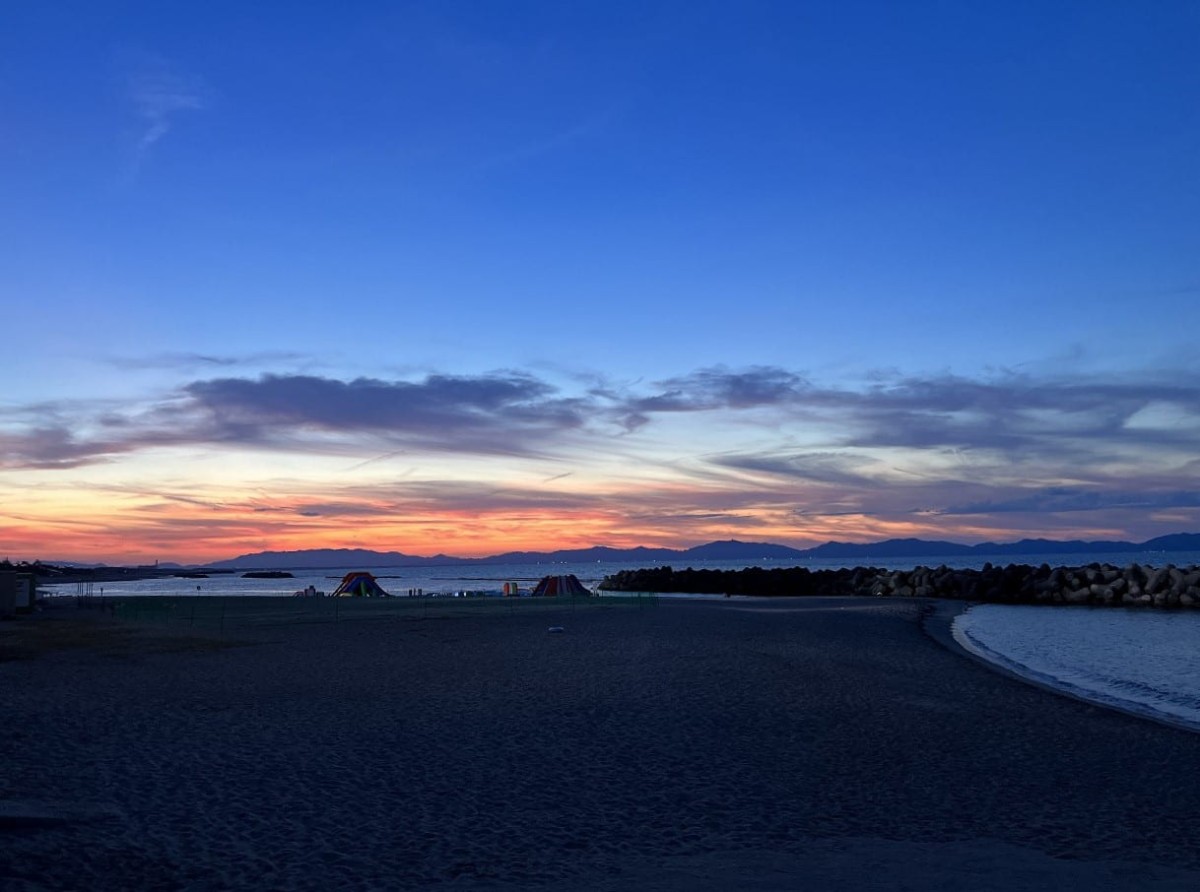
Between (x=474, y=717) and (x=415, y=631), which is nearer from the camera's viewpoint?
(x=474, y=717)

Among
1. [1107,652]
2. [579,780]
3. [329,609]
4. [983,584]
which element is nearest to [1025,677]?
[1107,652]

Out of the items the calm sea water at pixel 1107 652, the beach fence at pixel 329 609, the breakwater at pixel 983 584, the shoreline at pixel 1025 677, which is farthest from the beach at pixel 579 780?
the breakwater at pixel 983 584

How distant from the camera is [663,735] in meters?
12.6

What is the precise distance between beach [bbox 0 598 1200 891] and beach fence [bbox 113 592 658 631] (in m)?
16.2

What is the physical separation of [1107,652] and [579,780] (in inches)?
913

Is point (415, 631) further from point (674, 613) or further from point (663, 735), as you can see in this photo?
point (663, 735)

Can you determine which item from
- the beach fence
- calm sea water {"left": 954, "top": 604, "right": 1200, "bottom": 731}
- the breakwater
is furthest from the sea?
the beach fence

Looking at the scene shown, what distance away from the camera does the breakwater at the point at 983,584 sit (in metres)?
53.3

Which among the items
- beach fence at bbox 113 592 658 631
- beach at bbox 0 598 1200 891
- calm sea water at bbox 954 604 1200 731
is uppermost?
beach fence at bbox 113 592 658 631

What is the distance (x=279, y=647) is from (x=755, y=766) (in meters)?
17.7

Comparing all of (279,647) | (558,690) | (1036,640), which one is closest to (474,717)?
(558,690)

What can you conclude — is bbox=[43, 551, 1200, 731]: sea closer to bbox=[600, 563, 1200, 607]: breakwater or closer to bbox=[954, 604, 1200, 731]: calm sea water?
bbox=[954, 604, 1200, 731]: calm sea water

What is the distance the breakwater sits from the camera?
5328cm

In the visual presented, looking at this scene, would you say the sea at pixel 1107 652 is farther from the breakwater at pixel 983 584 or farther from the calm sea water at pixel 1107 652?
the breakwater at pixel 983 584
